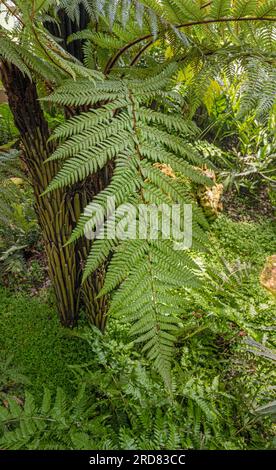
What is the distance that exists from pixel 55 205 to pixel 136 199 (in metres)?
0.67

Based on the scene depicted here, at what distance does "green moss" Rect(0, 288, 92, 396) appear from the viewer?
4.85 ft

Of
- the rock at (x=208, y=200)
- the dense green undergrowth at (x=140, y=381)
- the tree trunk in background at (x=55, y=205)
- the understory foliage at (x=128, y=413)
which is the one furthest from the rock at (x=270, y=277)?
the tree trunk in background at (x=55, y=205)

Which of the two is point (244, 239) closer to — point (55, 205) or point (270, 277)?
point (270, 277)

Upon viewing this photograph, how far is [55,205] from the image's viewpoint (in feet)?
4.20

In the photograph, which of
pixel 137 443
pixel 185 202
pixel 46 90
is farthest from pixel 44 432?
pixel 46 90

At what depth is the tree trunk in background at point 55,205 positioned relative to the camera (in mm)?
1050

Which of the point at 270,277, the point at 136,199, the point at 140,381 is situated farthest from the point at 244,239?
the point at 136,199

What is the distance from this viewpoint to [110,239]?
666mm

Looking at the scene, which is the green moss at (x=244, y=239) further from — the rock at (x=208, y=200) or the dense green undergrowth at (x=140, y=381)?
the dense green undergrowth at (x=140, y=381)

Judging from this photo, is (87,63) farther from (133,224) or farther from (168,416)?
(168,416)

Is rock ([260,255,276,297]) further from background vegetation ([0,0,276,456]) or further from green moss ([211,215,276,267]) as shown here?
green moss ([211,215,276,267])

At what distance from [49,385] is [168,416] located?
48cm

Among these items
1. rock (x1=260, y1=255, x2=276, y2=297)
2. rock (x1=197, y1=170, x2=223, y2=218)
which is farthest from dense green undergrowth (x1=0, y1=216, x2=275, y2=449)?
rock (x1=197, y1=170, x2=223, y2=218)

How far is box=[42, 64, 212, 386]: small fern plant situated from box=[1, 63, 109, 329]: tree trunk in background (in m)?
0.32
